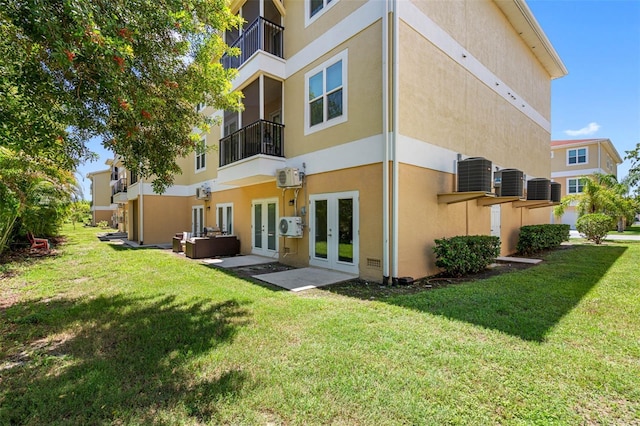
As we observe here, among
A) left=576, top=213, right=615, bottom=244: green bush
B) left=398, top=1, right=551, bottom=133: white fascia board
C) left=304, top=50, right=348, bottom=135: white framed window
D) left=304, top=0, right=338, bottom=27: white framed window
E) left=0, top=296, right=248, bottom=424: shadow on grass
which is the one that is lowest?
left=0, top=296, right=248, bottom=424: shadow on grass

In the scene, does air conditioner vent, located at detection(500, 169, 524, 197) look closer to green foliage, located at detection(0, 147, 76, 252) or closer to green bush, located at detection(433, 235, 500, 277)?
green bush, located at detection(433, 235, 500, 277)

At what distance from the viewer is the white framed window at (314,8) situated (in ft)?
29.1

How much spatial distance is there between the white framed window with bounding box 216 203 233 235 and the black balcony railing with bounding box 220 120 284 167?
13.3 feet

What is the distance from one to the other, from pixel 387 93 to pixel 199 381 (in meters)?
6.72

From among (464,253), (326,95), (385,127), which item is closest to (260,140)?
(326,95)

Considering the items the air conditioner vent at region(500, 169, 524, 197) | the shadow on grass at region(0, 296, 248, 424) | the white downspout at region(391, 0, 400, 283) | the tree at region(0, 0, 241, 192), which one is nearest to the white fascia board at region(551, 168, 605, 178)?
→ the air conditioner vent at region(500, 169, 524, 197)

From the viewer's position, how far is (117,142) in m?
5.21

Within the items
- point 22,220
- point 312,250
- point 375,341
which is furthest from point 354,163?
point 22,220

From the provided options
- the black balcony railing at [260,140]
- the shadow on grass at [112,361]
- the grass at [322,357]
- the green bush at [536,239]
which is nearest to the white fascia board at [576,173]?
the green bush at [536,239]

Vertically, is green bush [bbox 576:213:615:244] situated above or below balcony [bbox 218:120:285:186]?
below

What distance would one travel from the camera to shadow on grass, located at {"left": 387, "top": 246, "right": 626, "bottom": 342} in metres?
4.49

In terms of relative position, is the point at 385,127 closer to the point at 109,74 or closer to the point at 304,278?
the point at 304,278

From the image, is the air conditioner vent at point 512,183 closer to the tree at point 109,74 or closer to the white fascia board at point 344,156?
the white fascia board at point 344,156

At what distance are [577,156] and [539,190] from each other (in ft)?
77.4
